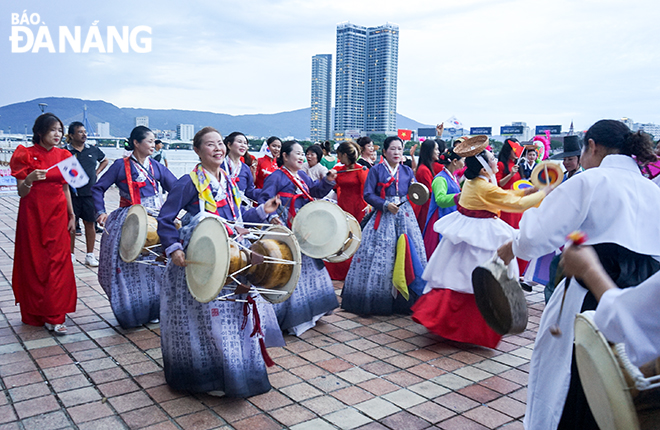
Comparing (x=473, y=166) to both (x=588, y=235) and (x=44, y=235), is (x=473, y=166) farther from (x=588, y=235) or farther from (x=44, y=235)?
(x=44, y=235)

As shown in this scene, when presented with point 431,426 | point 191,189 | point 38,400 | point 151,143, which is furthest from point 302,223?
point 38,400

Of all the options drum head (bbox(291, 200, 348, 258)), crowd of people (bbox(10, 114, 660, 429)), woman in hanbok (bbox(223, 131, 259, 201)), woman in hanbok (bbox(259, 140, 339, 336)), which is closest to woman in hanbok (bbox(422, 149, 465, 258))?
crowd of people (bbox(10, 114, 660, 429))

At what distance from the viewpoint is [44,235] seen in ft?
13.8

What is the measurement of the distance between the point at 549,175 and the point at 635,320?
5.36 feet

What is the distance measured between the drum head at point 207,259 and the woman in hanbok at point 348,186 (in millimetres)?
3711

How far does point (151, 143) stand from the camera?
4.59 m

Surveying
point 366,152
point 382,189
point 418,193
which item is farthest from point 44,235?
point 366,152

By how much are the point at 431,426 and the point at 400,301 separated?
7.20 ft

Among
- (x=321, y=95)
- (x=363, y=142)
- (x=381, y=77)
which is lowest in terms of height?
(x=363, y=142)

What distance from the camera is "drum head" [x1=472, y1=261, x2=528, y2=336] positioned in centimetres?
212

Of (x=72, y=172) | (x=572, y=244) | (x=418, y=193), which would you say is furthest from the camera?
(x=418, y=193)

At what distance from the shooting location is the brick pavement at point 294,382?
2.86 meters

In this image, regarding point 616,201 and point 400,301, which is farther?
point 400,301

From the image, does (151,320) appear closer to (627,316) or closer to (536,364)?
(536,364)
